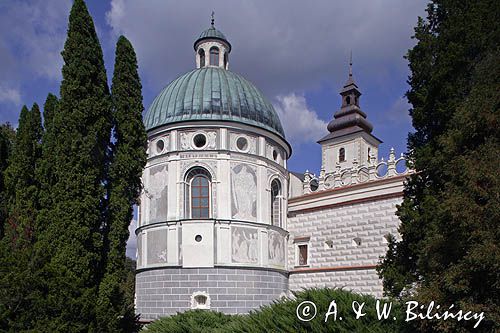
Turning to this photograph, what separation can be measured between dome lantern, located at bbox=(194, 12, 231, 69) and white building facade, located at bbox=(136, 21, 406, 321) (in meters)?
1.34

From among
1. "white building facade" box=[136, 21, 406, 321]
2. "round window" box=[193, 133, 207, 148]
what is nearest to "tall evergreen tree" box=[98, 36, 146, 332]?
"white building facade" box=[136, 21, 406, 321]

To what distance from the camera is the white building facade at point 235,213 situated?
21.8 metres

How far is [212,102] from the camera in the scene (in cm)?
2334

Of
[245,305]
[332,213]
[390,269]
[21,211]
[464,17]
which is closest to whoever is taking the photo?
[464,17]

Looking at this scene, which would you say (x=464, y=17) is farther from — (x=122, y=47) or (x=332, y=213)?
(x=332, y=213)

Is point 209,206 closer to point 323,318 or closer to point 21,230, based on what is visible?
point 21,230

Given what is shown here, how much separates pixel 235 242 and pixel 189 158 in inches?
168

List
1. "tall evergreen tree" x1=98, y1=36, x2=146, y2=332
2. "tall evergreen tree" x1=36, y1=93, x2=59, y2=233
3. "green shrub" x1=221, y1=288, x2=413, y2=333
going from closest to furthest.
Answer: "green shrub" x1=221, y1=288, x2=413, y2=333 < "tall evergreen tree" x1=98, y1=36, x2=146, y2=332 < "tall evergreen tree" x1=36, y1=93, x2=59, y2=233

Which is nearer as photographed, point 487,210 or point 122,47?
point 487,210

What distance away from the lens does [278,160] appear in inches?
987

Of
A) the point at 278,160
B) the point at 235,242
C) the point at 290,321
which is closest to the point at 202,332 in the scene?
the point at 290,321

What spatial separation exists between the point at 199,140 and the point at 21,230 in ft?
31.5

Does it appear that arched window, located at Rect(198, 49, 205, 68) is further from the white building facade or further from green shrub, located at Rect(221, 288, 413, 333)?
green shrub, located at Rect(221, 288, 413, 333)

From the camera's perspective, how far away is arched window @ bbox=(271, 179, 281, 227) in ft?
81.5
